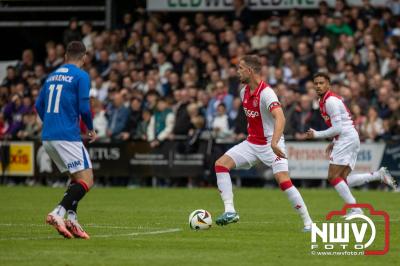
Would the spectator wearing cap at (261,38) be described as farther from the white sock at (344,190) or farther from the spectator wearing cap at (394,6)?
the white sock at (344,190)

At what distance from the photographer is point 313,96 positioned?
26.2m

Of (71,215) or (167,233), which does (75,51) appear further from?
(167,233)

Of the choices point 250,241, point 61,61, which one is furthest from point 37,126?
point 250,241

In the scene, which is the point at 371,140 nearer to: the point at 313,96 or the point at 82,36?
the point at 313,96

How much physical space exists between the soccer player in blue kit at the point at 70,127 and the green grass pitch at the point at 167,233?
54cm

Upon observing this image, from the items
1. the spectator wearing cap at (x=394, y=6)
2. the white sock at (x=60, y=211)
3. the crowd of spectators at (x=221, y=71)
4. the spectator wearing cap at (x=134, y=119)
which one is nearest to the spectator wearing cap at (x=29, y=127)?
the crowd of spectators at (x=221, y=71)

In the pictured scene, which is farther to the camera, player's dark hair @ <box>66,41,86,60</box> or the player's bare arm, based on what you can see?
the player's bare arm

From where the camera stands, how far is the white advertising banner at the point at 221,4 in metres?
31.3

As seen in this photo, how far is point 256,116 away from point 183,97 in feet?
41.4

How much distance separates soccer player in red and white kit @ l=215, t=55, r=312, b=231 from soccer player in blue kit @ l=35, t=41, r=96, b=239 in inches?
92.9

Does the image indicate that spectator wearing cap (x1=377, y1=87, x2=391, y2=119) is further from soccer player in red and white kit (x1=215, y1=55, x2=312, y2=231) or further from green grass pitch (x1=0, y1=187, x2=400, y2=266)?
soccer player in red and white kit (x1=215, y1=55, x2=312, y2=231)

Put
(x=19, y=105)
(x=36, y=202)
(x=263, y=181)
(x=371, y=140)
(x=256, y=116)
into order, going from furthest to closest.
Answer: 1. (x=19, y=105)
2. (x=263, y=181)
3. (x=371, y=140)
4. (x=36, y=202)
5. (x=256, y=116)

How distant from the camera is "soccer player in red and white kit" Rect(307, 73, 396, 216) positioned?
16.7 meters

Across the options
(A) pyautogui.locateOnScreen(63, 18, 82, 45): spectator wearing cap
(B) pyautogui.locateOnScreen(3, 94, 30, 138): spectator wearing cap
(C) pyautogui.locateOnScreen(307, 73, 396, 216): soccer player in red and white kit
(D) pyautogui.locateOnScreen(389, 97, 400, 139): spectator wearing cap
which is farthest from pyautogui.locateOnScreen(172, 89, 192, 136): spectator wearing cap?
(C) pyautogui.locateOnScreen(307, 73, 396, 216): soccer player in red and white kit
